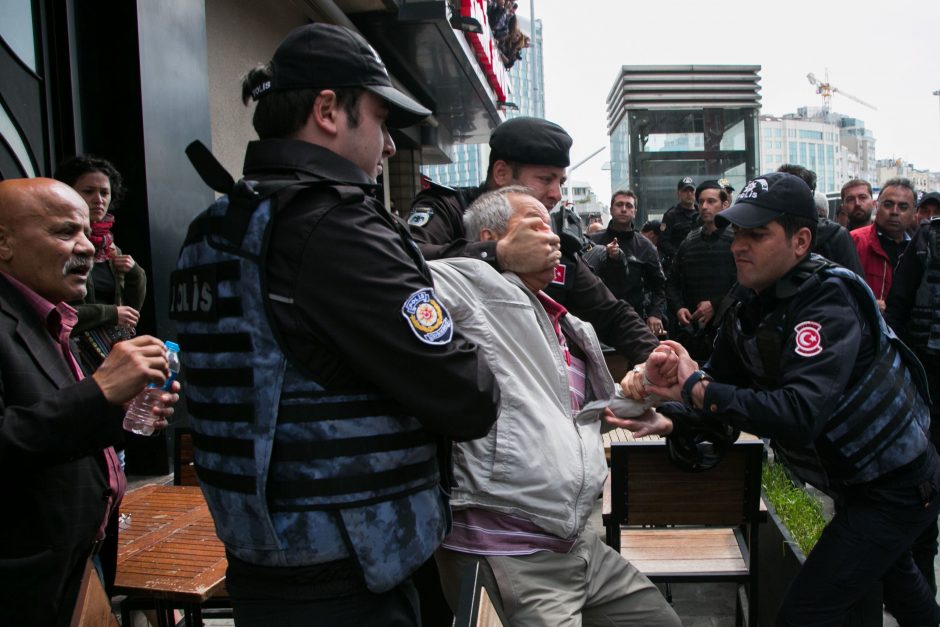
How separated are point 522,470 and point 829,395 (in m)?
1.10

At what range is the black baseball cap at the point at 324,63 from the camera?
1534mm

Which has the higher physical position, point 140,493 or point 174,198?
point 174,198

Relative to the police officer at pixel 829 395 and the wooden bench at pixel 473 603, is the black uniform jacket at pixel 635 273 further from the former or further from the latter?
the wooden bench at pixel 473 603

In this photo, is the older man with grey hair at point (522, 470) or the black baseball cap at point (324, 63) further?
the older man with grey hair at point (522, 470)

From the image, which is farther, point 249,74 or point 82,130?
point 82,130

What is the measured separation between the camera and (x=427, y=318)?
139 cm

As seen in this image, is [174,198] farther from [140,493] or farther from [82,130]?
[140,493]

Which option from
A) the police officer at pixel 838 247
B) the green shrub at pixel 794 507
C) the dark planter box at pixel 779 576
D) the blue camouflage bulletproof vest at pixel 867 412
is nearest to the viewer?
the blue camouflage bulletproof vest at pixel 867 412

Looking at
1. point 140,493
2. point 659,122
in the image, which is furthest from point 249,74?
point 659,122

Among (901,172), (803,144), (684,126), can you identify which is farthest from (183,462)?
(901,172)

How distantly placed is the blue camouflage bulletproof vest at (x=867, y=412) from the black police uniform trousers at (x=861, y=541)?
0.08 meters

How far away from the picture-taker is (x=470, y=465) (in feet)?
6.08

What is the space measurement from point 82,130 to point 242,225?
153 inches

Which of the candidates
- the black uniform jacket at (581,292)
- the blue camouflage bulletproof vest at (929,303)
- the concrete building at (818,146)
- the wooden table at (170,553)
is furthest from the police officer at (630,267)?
the concrete building at (818,146)
